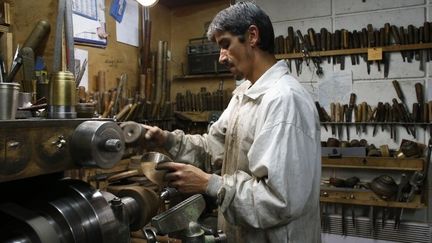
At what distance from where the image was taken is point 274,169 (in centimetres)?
117

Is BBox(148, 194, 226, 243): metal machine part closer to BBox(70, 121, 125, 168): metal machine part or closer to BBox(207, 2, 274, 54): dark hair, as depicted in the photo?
BBox(70, 121, 125, 168): metal machine part

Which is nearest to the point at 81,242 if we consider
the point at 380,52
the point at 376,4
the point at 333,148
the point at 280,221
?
the point at 280,221

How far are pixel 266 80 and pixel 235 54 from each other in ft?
0.58

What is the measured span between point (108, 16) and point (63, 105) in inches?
104

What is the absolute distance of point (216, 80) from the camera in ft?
13.8

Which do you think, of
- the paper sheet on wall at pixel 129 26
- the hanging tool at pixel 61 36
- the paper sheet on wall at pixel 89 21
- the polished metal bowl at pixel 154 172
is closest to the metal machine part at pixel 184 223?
the polished metal bowl at pixel 154 172

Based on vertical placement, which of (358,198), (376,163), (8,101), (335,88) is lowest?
(358,198)

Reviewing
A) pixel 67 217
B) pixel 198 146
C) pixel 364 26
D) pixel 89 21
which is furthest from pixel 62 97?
pixel 364 26

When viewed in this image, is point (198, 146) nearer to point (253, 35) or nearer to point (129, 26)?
point (253, 35)

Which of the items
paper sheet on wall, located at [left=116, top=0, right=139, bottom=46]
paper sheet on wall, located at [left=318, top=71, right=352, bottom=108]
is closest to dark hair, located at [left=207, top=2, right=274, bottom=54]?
paper sheet on wall, located at [left=318, top=71, right=352, bottom=108]

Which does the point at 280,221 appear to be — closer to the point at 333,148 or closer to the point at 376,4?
the point at 333,148

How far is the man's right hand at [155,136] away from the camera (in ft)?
5.30

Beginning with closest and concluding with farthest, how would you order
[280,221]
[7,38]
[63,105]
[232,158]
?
[63,105] < [280,221] < [232,158] < [7,38]

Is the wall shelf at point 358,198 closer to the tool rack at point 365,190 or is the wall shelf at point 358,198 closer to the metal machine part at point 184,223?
the tool rack at point 365,190
